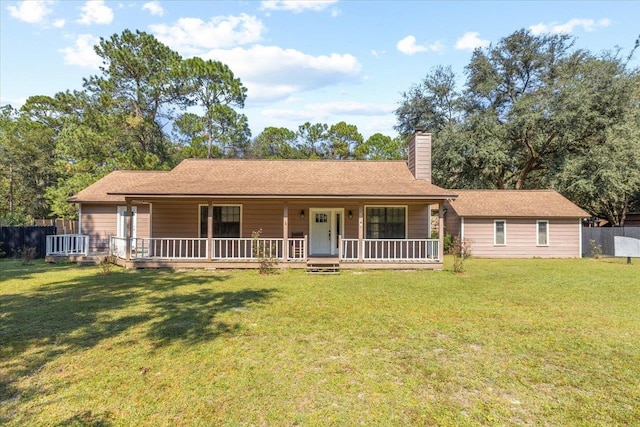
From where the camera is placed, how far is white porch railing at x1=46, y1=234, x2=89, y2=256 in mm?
13172

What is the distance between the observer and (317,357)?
4.21 metres

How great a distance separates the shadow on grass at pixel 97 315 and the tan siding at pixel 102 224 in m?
5.59

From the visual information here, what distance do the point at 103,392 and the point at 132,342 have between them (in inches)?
54.0

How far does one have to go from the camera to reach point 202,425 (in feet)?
9.34

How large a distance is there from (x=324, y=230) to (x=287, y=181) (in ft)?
7.70

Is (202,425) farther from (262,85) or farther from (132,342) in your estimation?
(262,85)

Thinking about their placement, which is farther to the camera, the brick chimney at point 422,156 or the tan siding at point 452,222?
the tan siding at point 452,222

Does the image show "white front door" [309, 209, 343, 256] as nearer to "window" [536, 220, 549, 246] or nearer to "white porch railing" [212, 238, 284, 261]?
"white porch railing" [212, 238, 284, 261]

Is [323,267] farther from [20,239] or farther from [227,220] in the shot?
[20,239]

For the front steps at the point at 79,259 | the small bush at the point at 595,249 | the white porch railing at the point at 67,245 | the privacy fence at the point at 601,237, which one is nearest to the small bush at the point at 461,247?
the small bush at the point at 595,249

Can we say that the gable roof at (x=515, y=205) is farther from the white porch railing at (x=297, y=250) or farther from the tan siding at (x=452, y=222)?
the white porch railing at (x=297, y=250)

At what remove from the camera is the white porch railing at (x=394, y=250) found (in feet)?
38.1

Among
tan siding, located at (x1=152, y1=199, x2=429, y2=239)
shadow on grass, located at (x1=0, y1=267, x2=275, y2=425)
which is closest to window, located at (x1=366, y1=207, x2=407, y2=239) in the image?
tan siding, located at (x1=152, y1=199, x2=429, y2=239)

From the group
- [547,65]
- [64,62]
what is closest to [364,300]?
[64,62]
